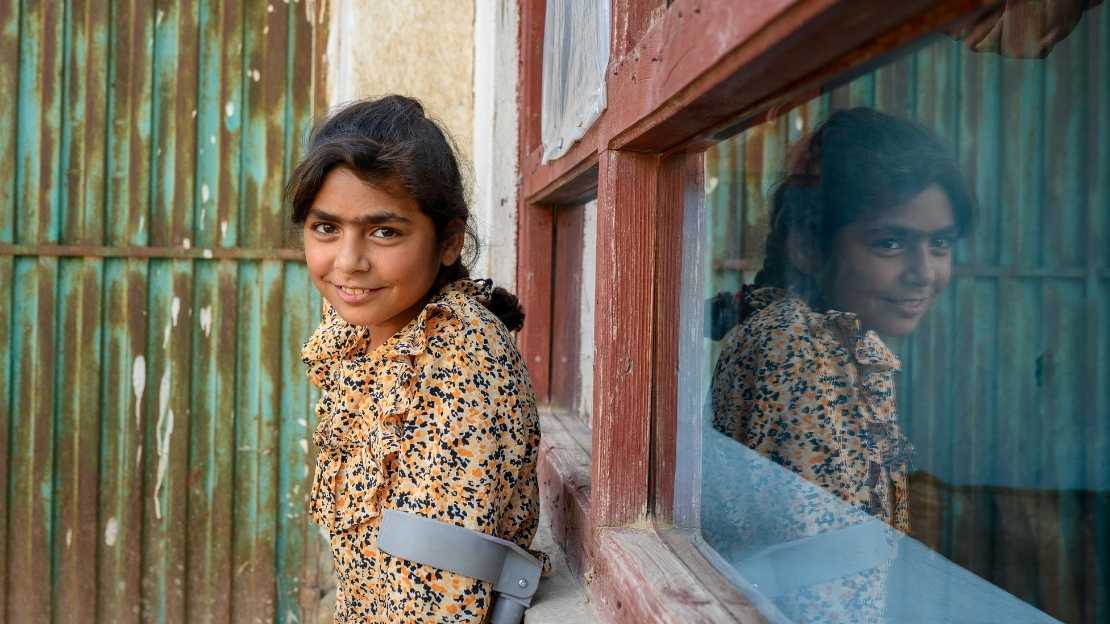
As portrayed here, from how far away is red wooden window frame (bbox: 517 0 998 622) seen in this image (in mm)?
776

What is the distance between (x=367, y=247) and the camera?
1498mm

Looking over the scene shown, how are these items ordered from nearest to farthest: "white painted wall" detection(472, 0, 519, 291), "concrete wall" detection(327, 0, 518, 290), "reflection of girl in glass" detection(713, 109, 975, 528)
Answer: "reflection of girl in glass" detection(713, 109, 975, 528), "white painted wall" detection(472, 0, 519, 291), "concrete wall" detection(327, 0, 518, 290)

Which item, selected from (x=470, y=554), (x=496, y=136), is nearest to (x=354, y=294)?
(x=470, y=554)

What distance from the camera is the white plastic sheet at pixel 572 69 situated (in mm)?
1404

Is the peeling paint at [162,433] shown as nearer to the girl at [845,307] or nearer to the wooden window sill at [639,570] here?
the wooden window sill at [639,570]

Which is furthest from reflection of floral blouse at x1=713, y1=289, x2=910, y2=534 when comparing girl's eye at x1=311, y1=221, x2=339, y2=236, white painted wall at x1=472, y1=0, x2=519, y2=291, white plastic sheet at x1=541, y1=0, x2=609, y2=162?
white painted wall at x1=472, y1=0, x2=519, y2=291

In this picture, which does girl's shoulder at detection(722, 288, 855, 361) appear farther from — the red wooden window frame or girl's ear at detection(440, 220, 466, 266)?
girl's ear at detection(440, 220, 466, 266)

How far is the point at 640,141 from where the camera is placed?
4.02 ft

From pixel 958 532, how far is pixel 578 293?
144cm

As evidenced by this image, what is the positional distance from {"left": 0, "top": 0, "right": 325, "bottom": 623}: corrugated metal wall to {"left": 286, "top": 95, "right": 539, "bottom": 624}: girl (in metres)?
1.59

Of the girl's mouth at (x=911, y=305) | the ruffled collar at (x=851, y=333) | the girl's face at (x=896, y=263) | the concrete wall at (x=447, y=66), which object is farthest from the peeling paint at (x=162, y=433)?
the girl's mouth at (x=911, y=305)

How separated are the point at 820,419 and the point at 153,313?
8.82 feet

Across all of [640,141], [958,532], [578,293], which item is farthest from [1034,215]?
[578,293]

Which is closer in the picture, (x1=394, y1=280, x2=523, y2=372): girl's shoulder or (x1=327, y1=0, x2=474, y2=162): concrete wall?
(x1=394, y1=280, x2=523, y2=372): girl's shoulder
